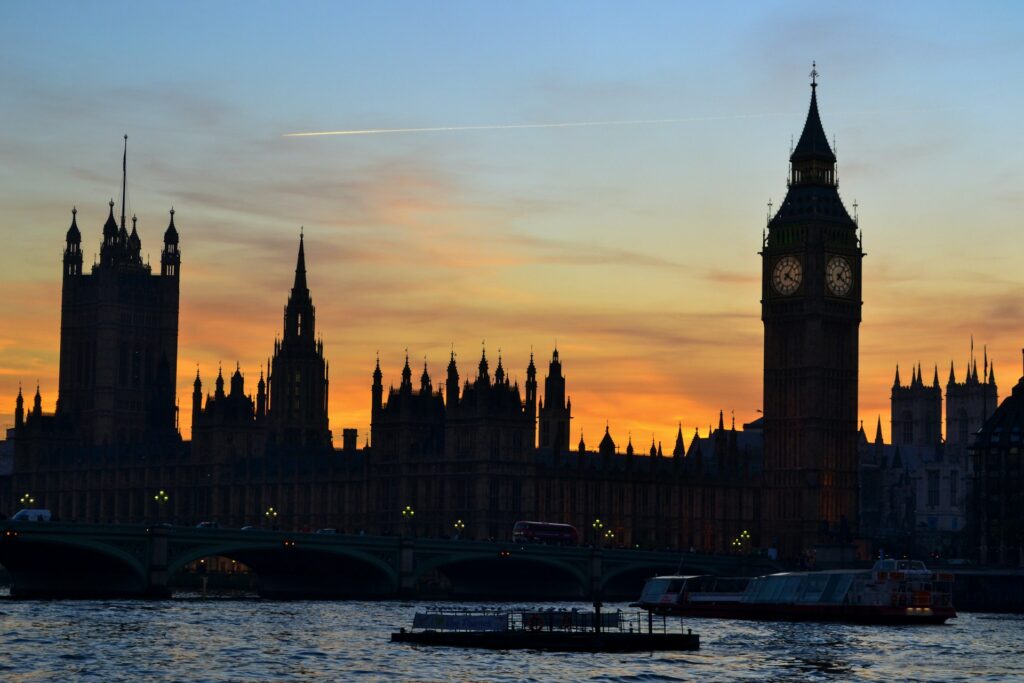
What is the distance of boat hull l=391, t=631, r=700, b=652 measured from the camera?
103250 mm

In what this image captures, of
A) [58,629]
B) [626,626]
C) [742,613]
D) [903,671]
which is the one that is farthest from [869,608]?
[58,629]

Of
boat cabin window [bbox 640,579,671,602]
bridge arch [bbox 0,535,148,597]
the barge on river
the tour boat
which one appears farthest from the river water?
boat cabin window [bbox 640,579,671,602]

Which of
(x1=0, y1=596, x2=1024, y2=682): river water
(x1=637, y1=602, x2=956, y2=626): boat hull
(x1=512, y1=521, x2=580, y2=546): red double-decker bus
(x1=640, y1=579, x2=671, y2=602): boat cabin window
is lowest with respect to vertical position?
(x1=0, y1=596, x2=1024, y2=682): river water

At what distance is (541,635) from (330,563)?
63525mm

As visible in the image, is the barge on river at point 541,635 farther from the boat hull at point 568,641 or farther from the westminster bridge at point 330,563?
the westminster bridge at point 330,563

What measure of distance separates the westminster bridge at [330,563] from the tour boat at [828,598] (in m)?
16.4

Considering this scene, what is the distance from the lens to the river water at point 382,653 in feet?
303

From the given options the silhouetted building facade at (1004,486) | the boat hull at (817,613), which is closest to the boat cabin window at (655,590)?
the boat hull at (817,613)

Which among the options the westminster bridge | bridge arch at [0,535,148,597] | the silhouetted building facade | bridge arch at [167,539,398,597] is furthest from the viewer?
the silhouetted building facade

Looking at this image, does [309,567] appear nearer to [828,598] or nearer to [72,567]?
[72,567]

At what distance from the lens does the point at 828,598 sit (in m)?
145

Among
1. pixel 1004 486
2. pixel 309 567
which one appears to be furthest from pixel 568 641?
pixel 1004 486

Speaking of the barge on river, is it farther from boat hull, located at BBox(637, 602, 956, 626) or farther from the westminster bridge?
the westminster bridge

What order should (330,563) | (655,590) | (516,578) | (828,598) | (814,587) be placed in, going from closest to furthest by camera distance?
(828,598) → (814,587) → (655,590) → (330,563) → (516,578)
